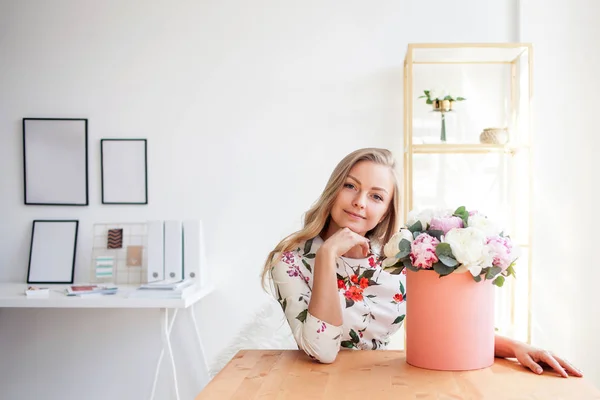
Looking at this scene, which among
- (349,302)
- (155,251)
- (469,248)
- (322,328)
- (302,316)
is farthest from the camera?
(155,251)

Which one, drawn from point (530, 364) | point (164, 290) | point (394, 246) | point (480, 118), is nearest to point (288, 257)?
point (394, 246)

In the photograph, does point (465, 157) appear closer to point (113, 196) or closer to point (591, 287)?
point (591, 287)

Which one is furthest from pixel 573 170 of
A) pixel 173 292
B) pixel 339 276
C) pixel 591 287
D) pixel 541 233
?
pixel 173 292

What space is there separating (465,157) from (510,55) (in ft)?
1.83

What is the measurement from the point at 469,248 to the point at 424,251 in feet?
0.31

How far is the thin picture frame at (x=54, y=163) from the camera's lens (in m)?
3.38

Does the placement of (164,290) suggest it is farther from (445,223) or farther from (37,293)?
(445,223)

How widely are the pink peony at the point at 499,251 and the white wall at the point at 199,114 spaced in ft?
6.30

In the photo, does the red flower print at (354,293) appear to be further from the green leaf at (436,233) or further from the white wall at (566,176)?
the white wall at (566,176)

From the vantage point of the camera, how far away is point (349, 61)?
328cm

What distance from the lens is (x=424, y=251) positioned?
4.39 feet

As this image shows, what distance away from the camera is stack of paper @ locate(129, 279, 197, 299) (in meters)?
2.88

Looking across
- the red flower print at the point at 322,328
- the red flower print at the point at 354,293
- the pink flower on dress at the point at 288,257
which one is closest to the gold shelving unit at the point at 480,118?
the red flower print at the point at 354,293

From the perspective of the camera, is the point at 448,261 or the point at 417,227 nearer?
the point at 448,261
